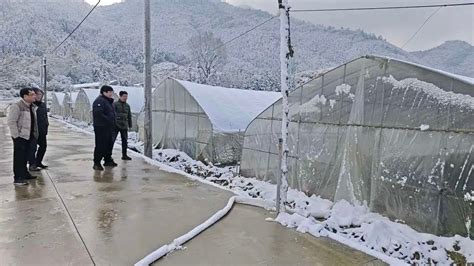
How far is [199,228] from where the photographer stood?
421cm

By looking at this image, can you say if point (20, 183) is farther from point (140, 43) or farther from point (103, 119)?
point (140, 43)

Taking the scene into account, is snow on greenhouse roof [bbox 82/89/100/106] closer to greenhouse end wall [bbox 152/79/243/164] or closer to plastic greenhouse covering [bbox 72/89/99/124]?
plastic greenhouse covering [bbox 72/89/99/124]

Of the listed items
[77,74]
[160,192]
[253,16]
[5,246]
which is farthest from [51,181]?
[253,16]

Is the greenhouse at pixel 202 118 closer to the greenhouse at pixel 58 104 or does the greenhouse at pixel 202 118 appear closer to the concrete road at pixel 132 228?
the concrete road at pixel 132 228

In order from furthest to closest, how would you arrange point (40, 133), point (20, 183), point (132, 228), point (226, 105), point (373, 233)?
point (226, 105)
point (40, 133)
point (20, 183)
point (373, 233)
point (132, 228)

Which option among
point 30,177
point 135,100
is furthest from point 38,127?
point 135,100

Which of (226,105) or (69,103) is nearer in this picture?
(226,105)

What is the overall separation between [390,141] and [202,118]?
257 inches

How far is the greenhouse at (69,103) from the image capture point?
29.8 metres

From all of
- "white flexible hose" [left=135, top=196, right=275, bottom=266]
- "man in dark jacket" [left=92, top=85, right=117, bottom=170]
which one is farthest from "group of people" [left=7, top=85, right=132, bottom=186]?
"white flexible hose" [left=135, top=196, right=275, bottom=266]

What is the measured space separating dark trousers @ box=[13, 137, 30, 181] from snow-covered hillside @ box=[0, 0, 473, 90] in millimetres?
19792

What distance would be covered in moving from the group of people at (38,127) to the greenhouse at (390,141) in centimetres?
378

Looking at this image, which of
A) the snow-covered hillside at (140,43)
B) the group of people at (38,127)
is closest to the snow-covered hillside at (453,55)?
the snow-covered hillside at (140,43)

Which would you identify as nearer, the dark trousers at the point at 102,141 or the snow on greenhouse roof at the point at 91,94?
the dark trousers at the point at 102,141
